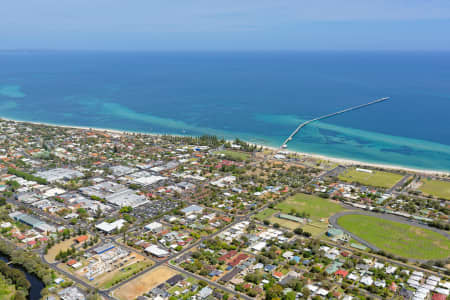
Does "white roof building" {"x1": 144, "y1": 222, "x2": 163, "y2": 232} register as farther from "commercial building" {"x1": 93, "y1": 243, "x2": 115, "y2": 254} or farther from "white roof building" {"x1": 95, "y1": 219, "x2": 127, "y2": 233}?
"commercial building" {"x1": 93, "y1": 243, "x2": 115, "y2": 254}

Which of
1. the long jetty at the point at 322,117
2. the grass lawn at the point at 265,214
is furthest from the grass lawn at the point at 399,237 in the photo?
the long jetty at the point at 322,117

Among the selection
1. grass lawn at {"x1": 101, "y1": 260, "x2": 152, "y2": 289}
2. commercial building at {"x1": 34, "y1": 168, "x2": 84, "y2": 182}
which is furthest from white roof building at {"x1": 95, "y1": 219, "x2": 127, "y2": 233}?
commercial building at {"x1": 34, "y1": 168, "x2": 84, "y2": 182}

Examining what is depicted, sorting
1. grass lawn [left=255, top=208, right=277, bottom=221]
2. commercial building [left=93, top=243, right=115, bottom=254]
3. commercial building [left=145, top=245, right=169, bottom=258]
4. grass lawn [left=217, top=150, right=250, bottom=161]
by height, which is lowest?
commercial building [left=93, top=243, right=115, bottom=254]

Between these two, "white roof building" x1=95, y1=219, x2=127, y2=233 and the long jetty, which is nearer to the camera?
"white roof building" x1=95, y1=219, x2=127, y2=233

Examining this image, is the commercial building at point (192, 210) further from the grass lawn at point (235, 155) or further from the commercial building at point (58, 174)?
the grass lawn at point (235, 155)

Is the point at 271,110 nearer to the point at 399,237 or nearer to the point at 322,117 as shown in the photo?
the point at 322,117

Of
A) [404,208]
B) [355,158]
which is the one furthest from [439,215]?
[355,158]
